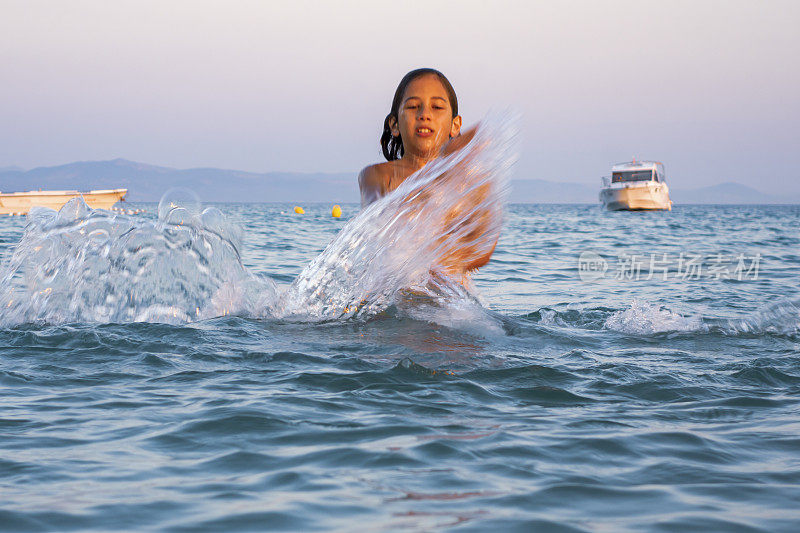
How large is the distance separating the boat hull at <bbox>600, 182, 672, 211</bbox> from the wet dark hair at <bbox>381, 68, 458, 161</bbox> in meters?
45.0

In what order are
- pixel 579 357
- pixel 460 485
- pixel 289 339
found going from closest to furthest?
pixel 460 485
pixel 579 357
pixel 289 339

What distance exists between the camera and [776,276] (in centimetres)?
1129

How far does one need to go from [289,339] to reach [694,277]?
8.09 meters

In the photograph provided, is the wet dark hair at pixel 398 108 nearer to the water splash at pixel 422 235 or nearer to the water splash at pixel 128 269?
the water splash at pixel 422 235

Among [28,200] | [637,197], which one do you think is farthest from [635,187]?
[28,200]

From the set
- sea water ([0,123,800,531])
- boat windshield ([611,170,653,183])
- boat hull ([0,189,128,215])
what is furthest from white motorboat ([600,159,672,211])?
sea water ([0,123,800,531])

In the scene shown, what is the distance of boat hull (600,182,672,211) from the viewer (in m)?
48.6

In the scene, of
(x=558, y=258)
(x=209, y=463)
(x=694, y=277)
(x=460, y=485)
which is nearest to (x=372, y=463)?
(x=460, y=485)

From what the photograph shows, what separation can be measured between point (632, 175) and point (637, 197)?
214 cm

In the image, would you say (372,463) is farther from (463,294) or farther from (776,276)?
(776,276)

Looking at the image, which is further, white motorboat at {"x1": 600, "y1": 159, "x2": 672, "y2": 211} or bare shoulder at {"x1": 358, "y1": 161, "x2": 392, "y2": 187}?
white motorboat at {"x1": 600, "y1": 159, "x2": 672, "y2": 211}

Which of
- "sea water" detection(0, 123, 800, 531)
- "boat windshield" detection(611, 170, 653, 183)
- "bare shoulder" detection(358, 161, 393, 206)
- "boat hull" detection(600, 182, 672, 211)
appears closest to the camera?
"sea water" detection(0, 123, 800, 531)

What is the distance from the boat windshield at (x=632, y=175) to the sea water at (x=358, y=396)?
44.9 metres

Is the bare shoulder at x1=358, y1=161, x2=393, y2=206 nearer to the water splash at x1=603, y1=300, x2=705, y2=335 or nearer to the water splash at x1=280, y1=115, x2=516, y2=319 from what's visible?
the water splash at x1=280, y1=115, x2=516, y2=319
